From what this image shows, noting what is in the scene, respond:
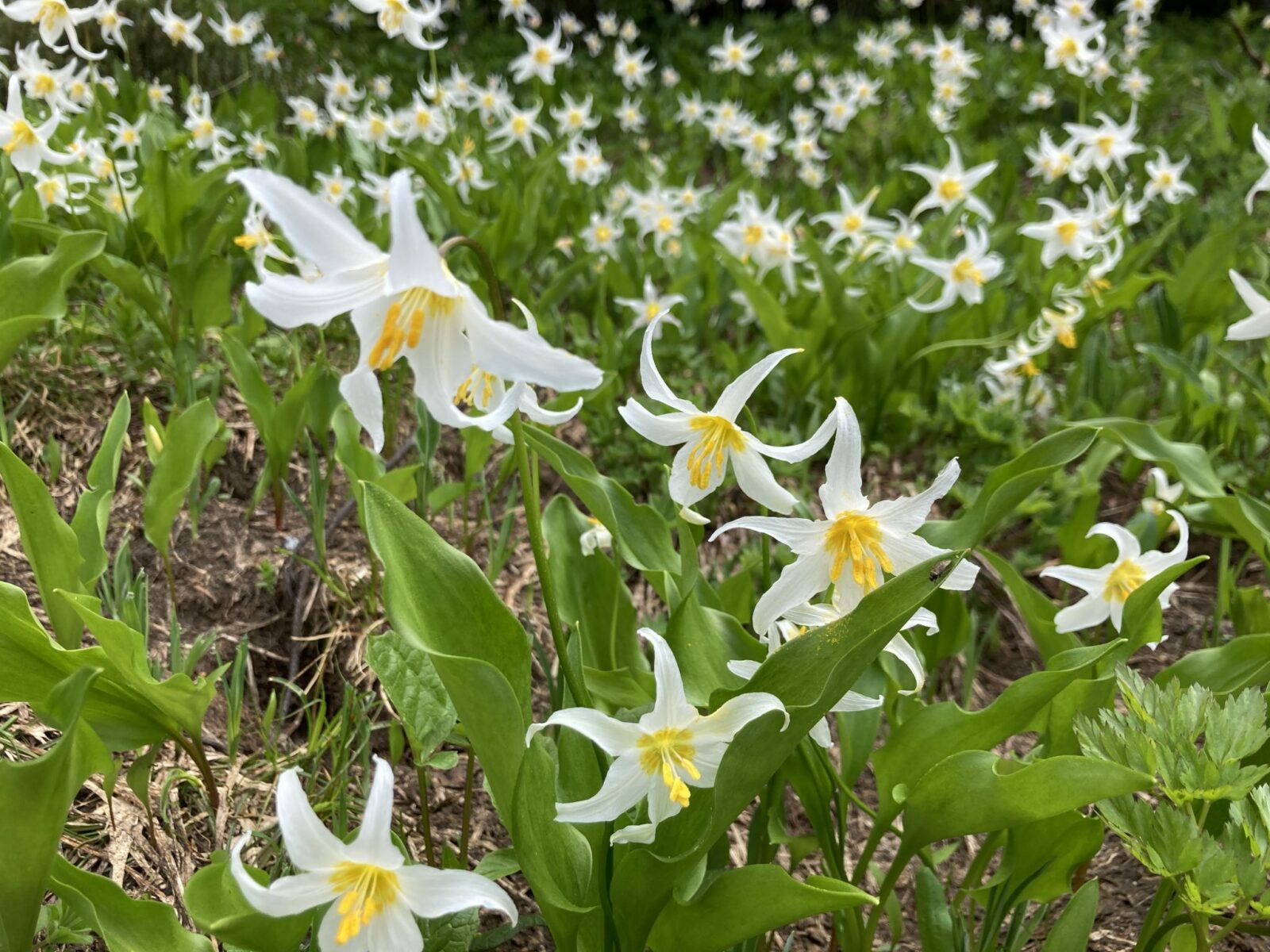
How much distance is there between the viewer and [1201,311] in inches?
135

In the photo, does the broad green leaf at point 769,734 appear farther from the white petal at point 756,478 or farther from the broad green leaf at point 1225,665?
the broad green leaf at point 1225,665

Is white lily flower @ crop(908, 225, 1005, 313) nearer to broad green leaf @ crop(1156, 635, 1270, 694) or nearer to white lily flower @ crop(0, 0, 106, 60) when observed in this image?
broad green leaf @ crop(1156, 635, 1270, 694)

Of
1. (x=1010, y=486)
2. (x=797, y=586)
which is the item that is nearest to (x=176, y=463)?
(x=797, y=586)

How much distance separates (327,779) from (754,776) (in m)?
Answer: 0.91

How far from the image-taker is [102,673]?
4.29 ft

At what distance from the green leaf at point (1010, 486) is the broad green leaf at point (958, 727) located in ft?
0.69

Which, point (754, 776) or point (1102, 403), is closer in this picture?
point (754, 776)

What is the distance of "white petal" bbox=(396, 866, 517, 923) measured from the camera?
3.13ft

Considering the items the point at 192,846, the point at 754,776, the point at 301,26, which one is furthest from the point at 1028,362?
the point at 301,26

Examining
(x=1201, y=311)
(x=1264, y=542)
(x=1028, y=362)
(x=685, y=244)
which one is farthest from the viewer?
(x=685, y=244)

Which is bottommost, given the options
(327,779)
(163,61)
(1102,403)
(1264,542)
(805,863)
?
(805,863)

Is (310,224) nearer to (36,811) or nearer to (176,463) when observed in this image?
(36,811)

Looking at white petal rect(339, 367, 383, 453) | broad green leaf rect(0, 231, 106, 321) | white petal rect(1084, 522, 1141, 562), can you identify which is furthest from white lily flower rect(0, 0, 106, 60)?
white petal rect(1084, 522, 1141, 562)

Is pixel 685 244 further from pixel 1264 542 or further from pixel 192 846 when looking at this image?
pixel 192 846
